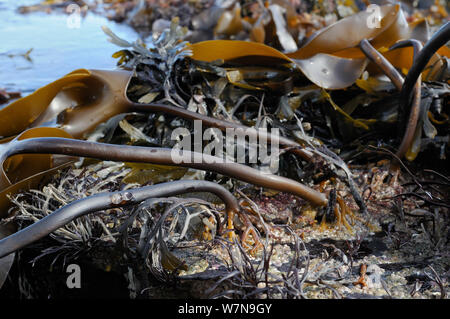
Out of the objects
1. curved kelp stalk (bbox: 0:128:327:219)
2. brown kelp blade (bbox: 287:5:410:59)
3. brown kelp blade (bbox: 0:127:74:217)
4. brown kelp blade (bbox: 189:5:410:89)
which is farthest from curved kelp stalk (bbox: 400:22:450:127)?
brown kelp blade (bbox: 0:127:74:217)

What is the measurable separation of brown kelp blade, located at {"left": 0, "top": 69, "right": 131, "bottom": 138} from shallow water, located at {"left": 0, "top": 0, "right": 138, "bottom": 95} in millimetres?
558

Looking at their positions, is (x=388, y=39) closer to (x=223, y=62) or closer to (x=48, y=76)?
(x=223, y=62)

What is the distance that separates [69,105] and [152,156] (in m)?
0.66

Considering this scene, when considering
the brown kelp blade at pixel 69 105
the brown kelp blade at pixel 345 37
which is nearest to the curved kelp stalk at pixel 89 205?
the brown kelp blade at pixel 69 105

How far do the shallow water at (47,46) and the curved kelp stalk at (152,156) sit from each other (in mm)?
1079

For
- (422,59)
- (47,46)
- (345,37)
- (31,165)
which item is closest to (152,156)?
(31,165)

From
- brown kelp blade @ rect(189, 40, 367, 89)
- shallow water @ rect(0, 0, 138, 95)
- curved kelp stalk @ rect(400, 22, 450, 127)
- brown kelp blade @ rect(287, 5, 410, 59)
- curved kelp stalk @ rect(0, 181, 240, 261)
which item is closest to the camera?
curved kelp stalk @ rect(0, 181, 240, 261)

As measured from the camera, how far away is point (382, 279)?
109cm

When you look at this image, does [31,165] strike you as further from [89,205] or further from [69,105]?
[89,205]

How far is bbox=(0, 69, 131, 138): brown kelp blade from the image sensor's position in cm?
155

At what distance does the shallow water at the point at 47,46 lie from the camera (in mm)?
2514

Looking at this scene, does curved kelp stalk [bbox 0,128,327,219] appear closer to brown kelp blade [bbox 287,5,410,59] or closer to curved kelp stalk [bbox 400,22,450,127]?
curved kelp stalk [bbox 400,22,450,127]

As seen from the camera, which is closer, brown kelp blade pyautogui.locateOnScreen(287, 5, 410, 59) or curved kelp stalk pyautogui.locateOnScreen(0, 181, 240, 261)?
curved kelp stalk pyautogui.locateOnScreen(0, 181, 240, 261)

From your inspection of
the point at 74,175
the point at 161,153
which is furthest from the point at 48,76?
the point at 161,153
